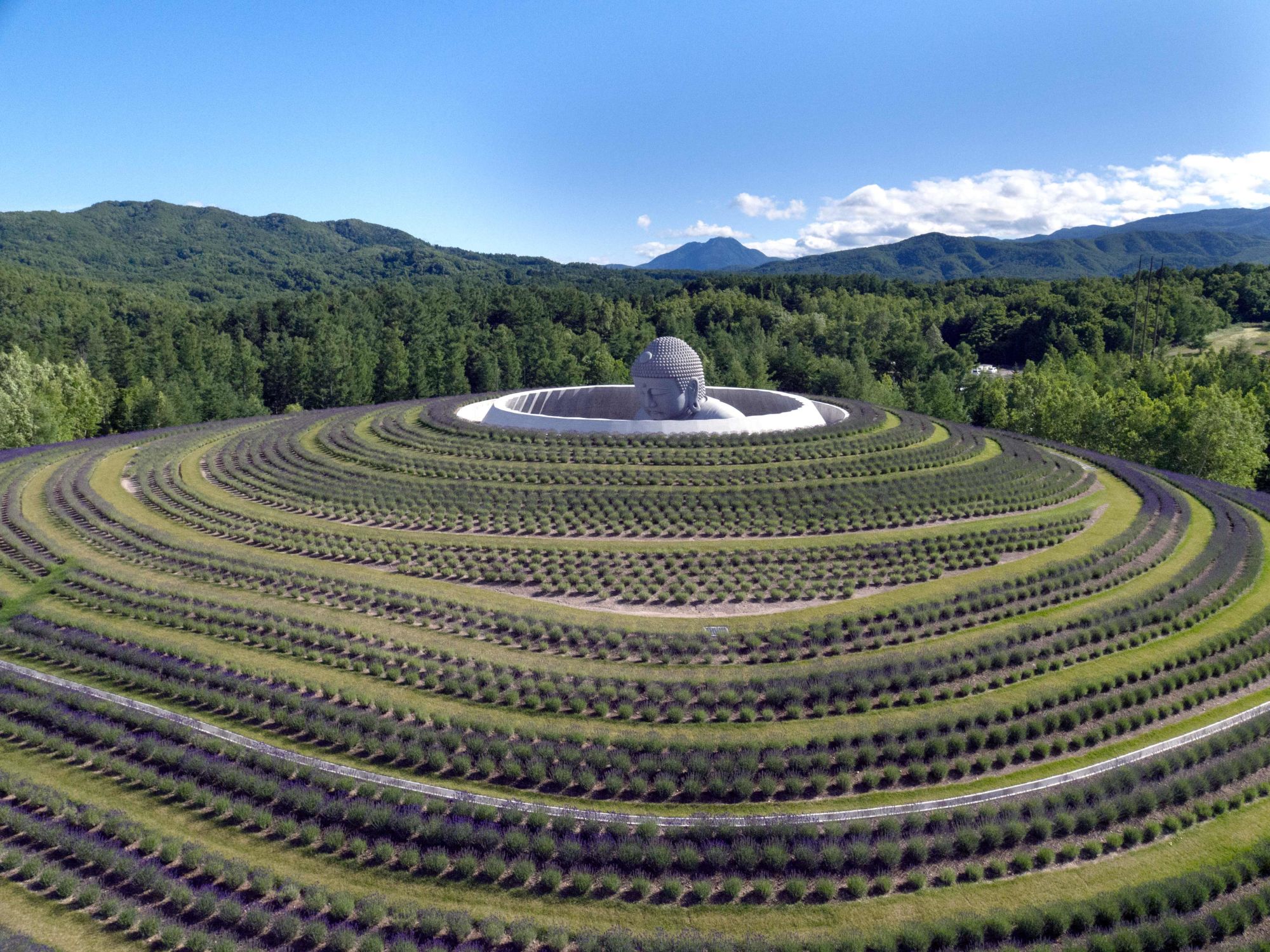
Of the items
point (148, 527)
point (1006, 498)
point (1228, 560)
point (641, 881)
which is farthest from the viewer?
point (1006, 498)

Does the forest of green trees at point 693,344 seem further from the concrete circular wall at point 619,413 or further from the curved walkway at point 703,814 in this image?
the curved walkway at point 703,814

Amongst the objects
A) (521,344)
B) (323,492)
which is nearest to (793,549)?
(323,492)

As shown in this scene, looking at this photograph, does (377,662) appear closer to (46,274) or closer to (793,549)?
(793,549)

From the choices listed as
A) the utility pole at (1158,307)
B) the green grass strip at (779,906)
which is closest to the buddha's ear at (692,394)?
the green grass strip at (779,906)

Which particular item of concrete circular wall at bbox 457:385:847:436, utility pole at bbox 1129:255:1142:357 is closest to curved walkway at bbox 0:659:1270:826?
concrete circular wall at bbox 457:385:847:436

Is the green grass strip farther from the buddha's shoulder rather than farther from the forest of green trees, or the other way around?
the forest of green trees
